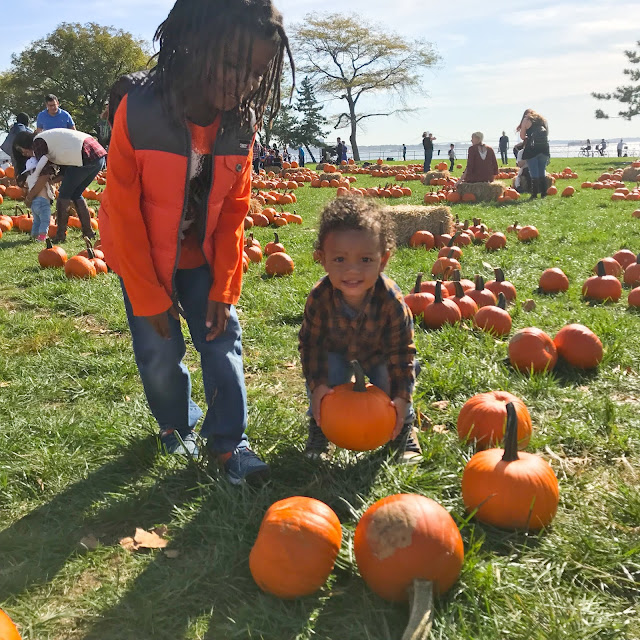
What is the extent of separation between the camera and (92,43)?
161 feet

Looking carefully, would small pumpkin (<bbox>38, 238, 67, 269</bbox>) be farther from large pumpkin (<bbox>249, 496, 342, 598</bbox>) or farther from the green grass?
large pumpkin (<bbox>249, 496, 342, 598</bbox>)

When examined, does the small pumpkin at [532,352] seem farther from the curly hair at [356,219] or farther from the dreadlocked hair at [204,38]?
the dreadlocked hair at [204,38]

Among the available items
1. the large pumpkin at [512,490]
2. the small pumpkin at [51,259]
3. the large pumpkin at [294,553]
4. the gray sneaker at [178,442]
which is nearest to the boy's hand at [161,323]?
the gray sneaker at [178,442]

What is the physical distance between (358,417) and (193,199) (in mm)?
1297

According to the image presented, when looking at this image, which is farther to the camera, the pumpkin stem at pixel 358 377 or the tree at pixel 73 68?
the tree at pixel 73 68

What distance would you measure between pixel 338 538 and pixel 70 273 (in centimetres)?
583

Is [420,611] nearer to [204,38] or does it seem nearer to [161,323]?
[161,323]

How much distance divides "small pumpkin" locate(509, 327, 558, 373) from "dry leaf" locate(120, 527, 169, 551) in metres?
2.61

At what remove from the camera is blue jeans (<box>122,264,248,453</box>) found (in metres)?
3.05

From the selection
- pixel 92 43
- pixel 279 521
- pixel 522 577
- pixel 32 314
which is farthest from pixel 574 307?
pixel 92 43

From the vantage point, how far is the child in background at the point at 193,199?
249cm

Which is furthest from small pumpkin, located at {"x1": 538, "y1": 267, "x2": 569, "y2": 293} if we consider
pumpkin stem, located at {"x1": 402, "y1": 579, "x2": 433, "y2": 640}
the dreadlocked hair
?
pumpkin stem, located at {"x1": 402, "y1": 579, "x2": 433, "y2": 640}

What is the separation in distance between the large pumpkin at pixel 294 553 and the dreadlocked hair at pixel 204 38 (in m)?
1.71

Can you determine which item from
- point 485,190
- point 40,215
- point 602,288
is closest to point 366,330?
point 602,288
